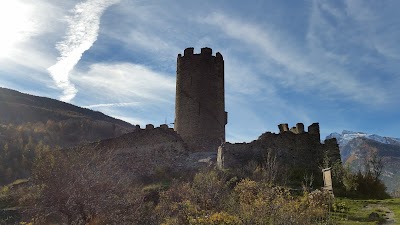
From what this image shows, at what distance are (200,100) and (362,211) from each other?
51.2 ft

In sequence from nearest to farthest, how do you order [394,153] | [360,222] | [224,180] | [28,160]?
[360,222]
[224,180]
[28,160]
[394,153]

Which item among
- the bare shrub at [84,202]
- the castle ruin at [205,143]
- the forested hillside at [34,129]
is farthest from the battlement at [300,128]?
the forested hillside at [34,129]

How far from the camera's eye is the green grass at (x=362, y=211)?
585 inches

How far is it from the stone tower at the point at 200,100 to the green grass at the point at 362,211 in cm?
1272

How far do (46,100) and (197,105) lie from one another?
10489 cm

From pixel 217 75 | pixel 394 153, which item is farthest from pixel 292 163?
pixel 394 153

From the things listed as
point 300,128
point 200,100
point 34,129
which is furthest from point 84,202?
point 34,129

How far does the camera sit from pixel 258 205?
12.3m

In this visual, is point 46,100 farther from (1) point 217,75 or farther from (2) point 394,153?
(2) point 394,153

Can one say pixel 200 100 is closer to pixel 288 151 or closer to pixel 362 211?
pixel 288 151

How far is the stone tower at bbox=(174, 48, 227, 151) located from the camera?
98.0 feet

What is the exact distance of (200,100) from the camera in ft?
98.4

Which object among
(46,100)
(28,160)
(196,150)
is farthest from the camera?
(46,100)

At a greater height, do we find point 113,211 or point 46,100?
point 46,100
